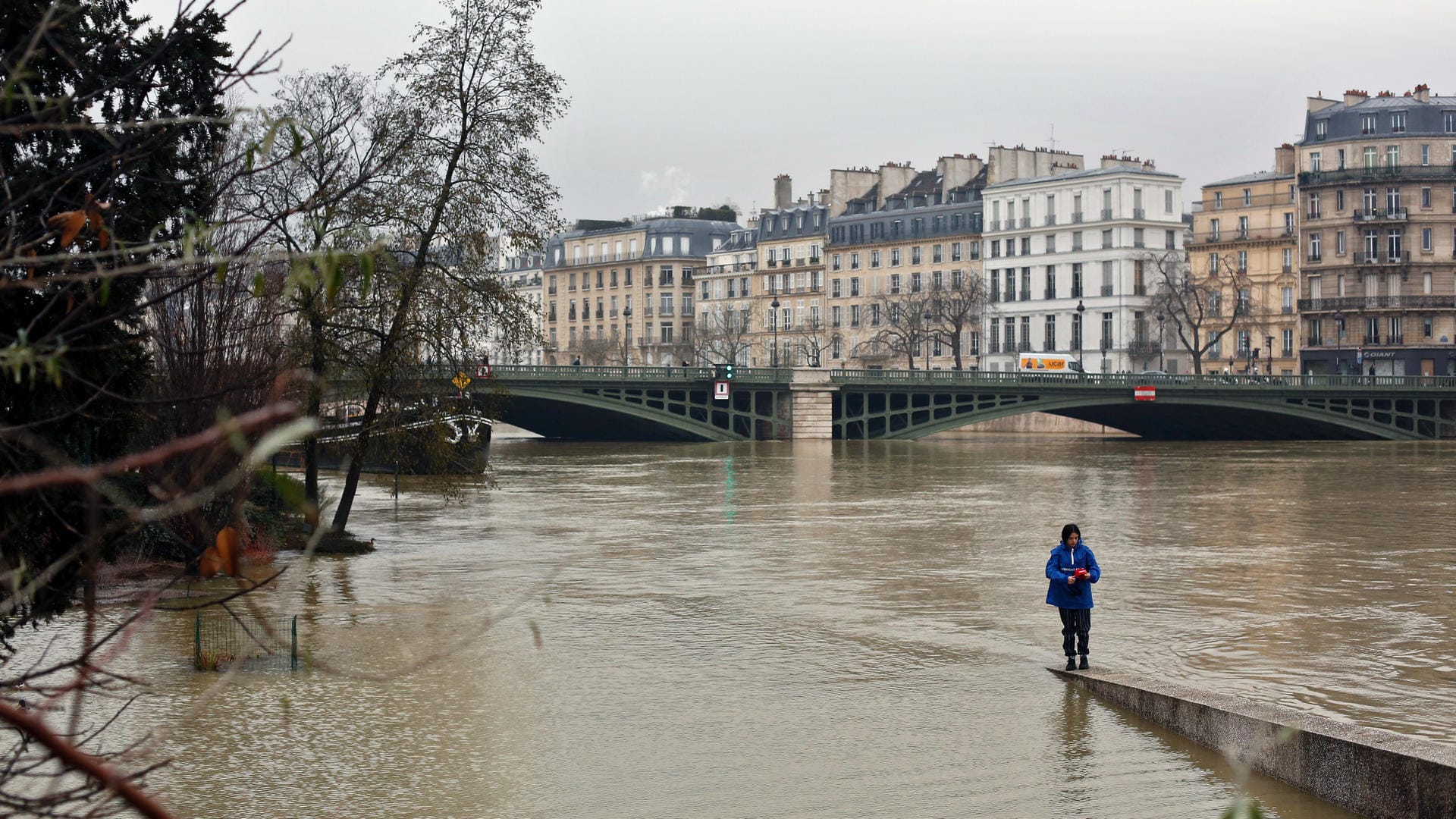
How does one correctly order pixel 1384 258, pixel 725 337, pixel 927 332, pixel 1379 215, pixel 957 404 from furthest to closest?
pixel 725 337 < pixel 927 332 < pixel 1384 258 < pixel 1379 215 < pixel 957 404

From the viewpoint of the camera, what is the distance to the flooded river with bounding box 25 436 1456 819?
12.5 m

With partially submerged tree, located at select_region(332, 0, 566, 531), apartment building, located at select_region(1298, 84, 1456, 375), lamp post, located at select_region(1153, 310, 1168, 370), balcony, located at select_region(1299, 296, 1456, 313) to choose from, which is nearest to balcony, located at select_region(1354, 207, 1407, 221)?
apartment building, located at select_region(1298, 84, 1456, 375)

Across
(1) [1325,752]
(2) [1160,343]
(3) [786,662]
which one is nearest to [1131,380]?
(2) [1160,343]

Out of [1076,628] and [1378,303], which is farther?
[1378,303]

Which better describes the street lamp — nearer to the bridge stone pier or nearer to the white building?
the white building

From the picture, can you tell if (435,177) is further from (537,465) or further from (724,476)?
(537,465)

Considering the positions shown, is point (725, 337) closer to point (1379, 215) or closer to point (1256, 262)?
point (1256, 262)

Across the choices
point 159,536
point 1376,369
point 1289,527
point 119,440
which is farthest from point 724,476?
point 1376,369

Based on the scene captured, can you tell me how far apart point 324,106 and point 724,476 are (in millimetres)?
21598

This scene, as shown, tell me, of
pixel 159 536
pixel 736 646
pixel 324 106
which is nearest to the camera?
pixel 736 646

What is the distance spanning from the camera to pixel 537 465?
57.6 meters

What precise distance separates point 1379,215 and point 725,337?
152 ft

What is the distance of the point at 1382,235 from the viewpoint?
94.9 m

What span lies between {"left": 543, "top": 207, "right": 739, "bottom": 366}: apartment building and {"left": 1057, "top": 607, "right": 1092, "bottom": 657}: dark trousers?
113 m
